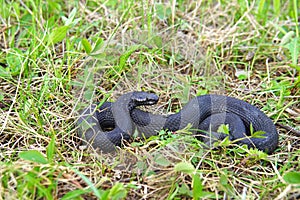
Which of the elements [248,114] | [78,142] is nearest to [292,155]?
[248,114]

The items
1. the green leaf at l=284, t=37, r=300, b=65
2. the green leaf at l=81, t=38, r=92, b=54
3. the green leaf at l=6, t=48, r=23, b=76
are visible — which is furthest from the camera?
the green leaf at l=284, t=37, r=300, b=65

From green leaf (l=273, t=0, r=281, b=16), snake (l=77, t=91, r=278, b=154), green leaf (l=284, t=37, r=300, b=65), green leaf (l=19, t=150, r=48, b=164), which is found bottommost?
snake (l=77, t=91, r=278, b=154)

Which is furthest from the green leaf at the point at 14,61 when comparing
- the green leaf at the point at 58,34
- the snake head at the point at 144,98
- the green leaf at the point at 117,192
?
the green leaf at the point at 117,192

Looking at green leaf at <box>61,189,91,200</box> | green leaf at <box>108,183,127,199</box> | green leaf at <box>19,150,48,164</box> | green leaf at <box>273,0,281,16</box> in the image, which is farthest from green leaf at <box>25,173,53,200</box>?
green leaf at <box>273,0,281,16</box>

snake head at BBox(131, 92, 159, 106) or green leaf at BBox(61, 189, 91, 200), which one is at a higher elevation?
snake head at BBox(131, 92, 159, 106)

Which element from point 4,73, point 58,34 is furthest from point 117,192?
point 58,34

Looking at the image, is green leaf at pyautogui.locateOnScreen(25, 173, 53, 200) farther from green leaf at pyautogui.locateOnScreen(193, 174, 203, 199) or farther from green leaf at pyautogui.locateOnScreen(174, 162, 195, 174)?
green leaf at pyautogui.locateOnScreen(193, 174, 203, 199)
